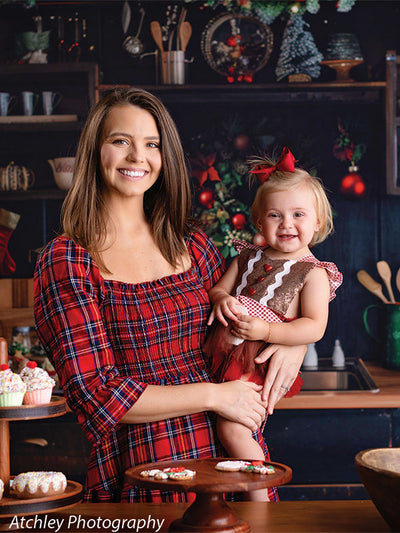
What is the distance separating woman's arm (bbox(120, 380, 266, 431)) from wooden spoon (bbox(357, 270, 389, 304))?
2.16 m

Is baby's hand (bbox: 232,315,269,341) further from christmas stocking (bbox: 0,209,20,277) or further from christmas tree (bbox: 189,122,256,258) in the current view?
christmas stocking (bbox: 0,209,20,277)

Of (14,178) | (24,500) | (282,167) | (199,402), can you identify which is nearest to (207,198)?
(14,178)

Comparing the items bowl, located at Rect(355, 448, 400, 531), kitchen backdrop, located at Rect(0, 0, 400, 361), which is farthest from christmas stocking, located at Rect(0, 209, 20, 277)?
bowl, located at Rect(355, 448, 400, 531)

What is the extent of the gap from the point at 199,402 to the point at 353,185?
2.39 meters

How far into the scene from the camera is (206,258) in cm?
197

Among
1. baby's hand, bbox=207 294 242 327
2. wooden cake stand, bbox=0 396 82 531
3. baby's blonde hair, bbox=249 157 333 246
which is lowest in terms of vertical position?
wooden cake stand, bbox=0 396 82 531

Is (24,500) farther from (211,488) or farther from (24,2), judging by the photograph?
(24,2)

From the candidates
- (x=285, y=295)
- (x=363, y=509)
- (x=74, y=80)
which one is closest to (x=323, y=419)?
(x=285, y=295)

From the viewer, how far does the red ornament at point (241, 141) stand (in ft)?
12.4

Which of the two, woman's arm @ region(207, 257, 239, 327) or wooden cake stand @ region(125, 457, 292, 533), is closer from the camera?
wooden cake stand @ region(125, 457, 292, 533)

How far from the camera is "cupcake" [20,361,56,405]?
188 centimetres

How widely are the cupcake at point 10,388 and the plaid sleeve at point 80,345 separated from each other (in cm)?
19

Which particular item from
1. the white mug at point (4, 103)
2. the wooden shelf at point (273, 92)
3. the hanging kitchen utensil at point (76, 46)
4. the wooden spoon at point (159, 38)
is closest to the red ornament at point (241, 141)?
the wooden shelf at point (273, 92)

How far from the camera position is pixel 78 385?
1553 mm
